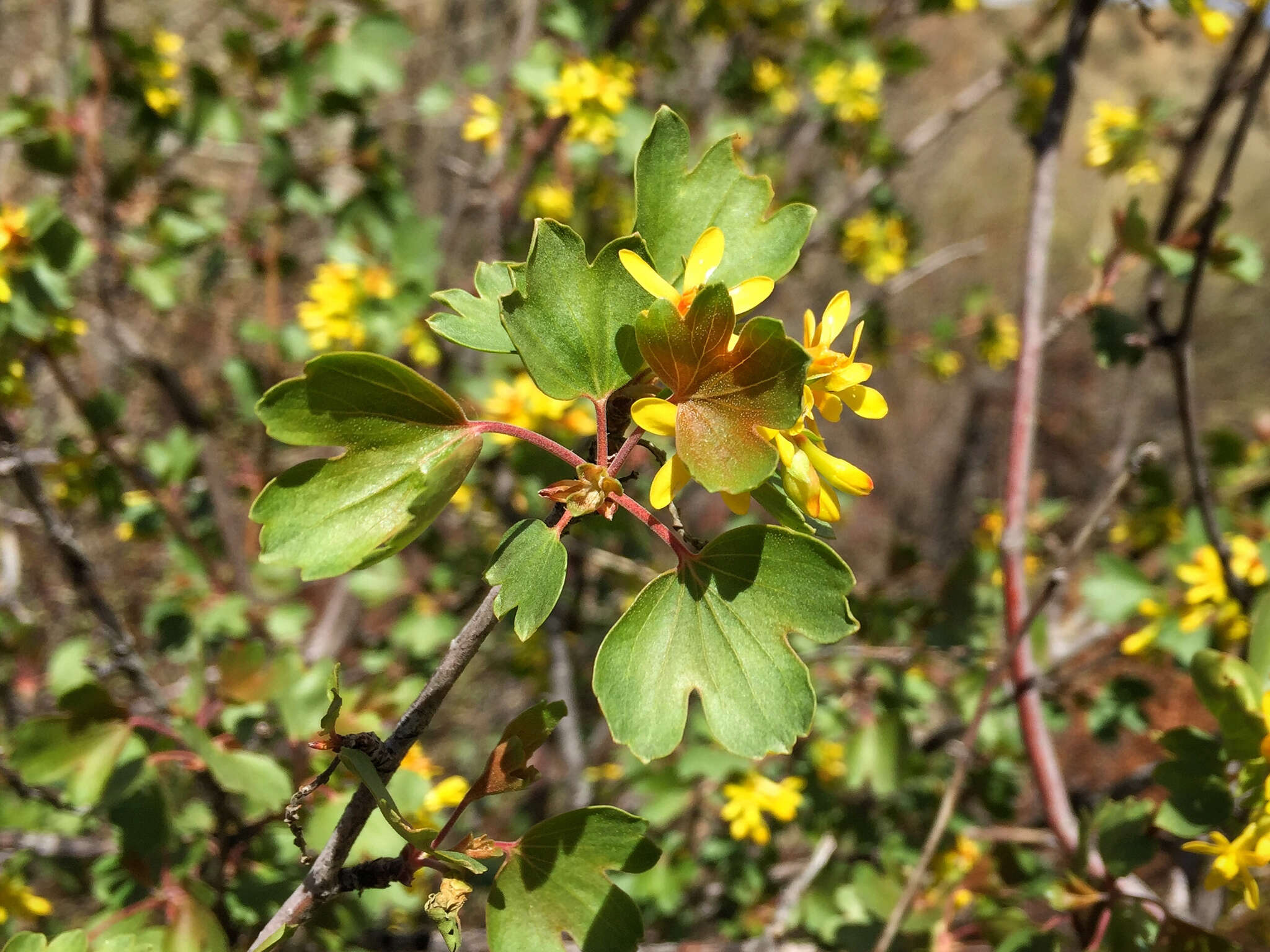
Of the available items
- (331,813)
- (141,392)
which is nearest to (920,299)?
(141,392)

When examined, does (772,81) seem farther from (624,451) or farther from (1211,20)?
(624,451)

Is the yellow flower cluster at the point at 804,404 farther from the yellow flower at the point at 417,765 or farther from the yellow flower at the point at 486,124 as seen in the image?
the yellow flower at the point at 486,124

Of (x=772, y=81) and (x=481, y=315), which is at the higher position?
(x=481, y=315)

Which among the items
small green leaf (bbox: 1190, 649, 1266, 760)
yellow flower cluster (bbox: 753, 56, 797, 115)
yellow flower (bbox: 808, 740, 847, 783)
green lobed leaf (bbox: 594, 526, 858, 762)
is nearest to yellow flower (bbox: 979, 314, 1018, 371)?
yellow flower cluster (bbox: 753, 56, 797, 115)

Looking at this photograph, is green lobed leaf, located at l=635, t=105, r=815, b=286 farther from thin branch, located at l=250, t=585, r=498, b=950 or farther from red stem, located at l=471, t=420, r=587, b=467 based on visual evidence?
thin branch, located at l=250, t=585, r=498, b=950

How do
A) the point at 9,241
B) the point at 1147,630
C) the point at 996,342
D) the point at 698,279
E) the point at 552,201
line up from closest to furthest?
the point at 698,279 → the point at 9,241 → the point at 1147,630 → the point at 552,201 → the point at 996,342

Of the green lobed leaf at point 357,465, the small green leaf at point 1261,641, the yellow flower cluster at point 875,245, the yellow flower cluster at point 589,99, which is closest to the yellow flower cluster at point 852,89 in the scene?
the yellow flower cluster at point 875,245

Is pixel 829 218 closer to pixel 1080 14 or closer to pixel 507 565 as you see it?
pixel 1080 14

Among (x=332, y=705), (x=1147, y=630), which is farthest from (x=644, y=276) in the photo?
(x=1147, y=630)
